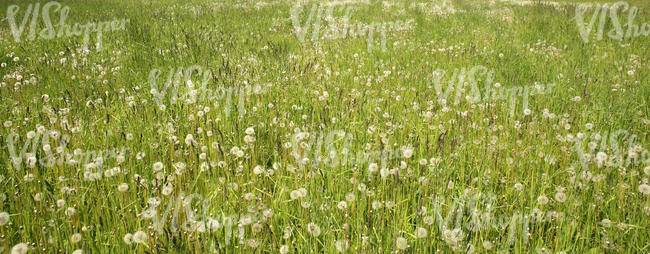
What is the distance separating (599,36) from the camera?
769 centimetres

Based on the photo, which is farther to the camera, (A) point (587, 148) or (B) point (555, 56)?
(B) point (555, 56)

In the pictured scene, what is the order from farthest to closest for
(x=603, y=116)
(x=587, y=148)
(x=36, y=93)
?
(x=36, y=93) < (x=603, y=116) < (x=587, y=148)

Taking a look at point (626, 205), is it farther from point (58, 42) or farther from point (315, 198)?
point (58, 42)

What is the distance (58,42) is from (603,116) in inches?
321

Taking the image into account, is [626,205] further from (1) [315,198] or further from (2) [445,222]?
(1) [315,198]

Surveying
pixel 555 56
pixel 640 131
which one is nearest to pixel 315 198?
pixel 640 131

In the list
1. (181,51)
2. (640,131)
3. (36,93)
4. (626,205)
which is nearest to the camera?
(626,205)

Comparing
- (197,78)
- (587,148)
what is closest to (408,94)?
(587,148)

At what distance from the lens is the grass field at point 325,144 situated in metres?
1.96

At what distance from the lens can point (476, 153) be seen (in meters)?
2.93

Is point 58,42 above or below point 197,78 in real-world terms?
above

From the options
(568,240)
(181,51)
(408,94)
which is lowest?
(568,240)

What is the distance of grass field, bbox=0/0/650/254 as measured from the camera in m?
1.96

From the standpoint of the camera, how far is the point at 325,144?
3.01 meters
